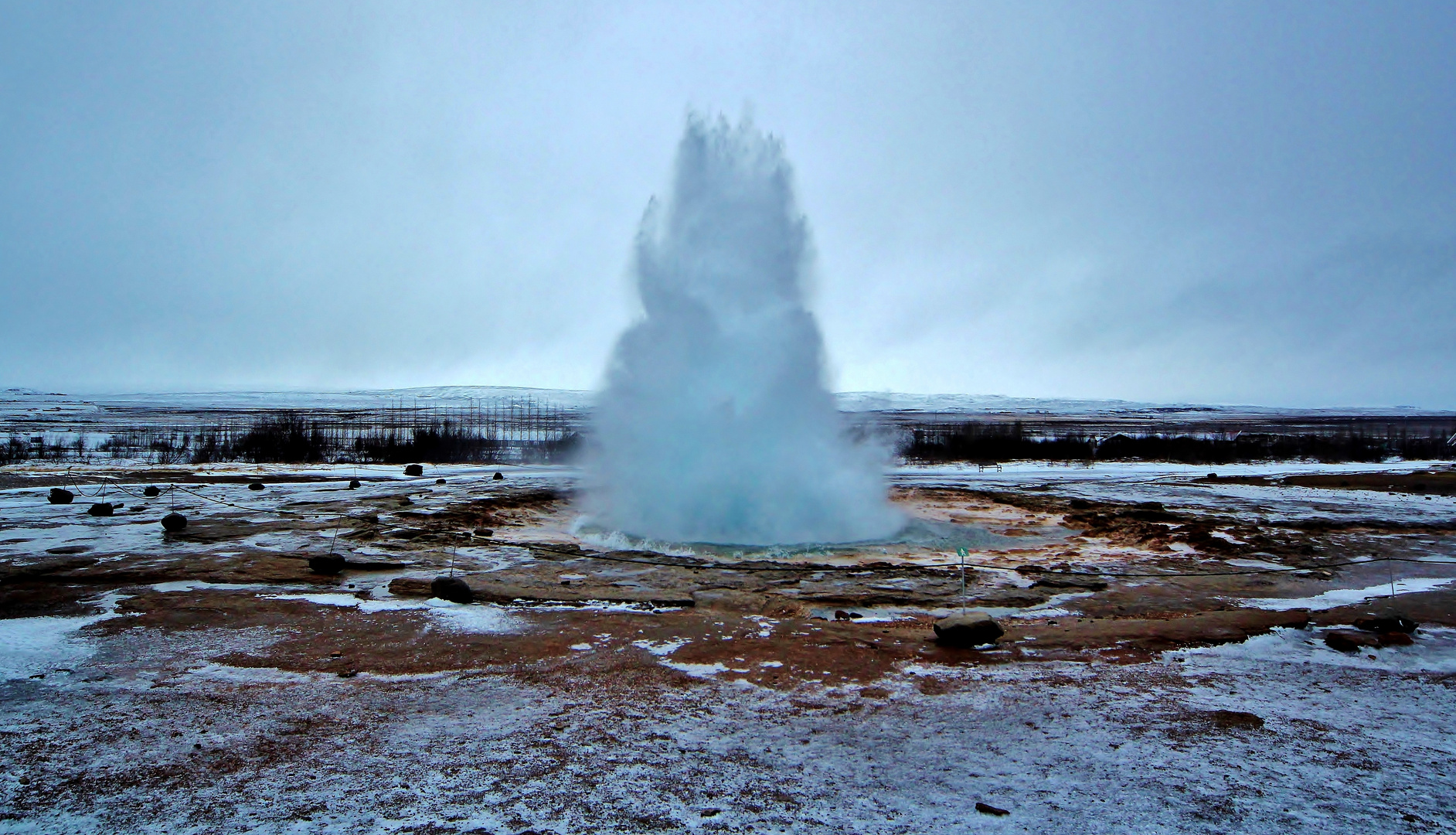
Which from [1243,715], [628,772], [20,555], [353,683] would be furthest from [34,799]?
[20,555]

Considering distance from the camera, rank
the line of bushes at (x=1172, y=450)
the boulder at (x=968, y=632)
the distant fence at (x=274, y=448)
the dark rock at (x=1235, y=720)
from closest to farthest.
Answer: the dark rock at (x=1235, y=720) → the boulder at (x=968, y=632) → the distant fence at (x=274, y=448) → the line of bushes at (x=1172, y=450)

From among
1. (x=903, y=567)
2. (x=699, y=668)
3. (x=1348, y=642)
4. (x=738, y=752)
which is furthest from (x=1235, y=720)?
(x=903, y=567)

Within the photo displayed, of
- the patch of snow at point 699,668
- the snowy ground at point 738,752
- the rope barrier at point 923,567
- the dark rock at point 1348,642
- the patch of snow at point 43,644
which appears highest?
the dark rock at point 1348,642

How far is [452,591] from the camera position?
1041cm

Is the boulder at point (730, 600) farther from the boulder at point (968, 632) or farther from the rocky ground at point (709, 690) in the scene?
the boulder at point (968, 632)

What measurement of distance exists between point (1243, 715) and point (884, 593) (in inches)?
225

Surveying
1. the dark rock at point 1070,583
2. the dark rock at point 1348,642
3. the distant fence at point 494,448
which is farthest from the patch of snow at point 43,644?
the distant fence at point 494,448

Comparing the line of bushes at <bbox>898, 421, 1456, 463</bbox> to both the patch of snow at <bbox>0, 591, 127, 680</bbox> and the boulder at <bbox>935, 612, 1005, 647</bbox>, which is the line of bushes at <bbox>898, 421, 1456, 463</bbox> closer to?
the boulder at <bbox>935, 612, 1005, 647</bbox>

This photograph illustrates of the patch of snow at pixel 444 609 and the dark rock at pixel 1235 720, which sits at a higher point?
the dark rock at pixel 1235 720

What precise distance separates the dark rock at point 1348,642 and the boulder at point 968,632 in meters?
3.30

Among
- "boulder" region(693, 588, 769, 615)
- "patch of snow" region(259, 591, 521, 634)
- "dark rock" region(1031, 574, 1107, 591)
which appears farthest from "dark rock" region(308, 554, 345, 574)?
"dark rock" region(1031, 574, 1107, 591)

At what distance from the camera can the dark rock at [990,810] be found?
4.61 metres

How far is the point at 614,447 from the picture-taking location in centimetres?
1977

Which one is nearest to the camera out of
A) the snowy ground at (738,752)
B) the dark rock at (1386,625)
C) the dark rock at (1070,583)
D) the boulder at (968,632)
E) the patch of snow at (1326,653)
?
the snowy ground at (738,752)
